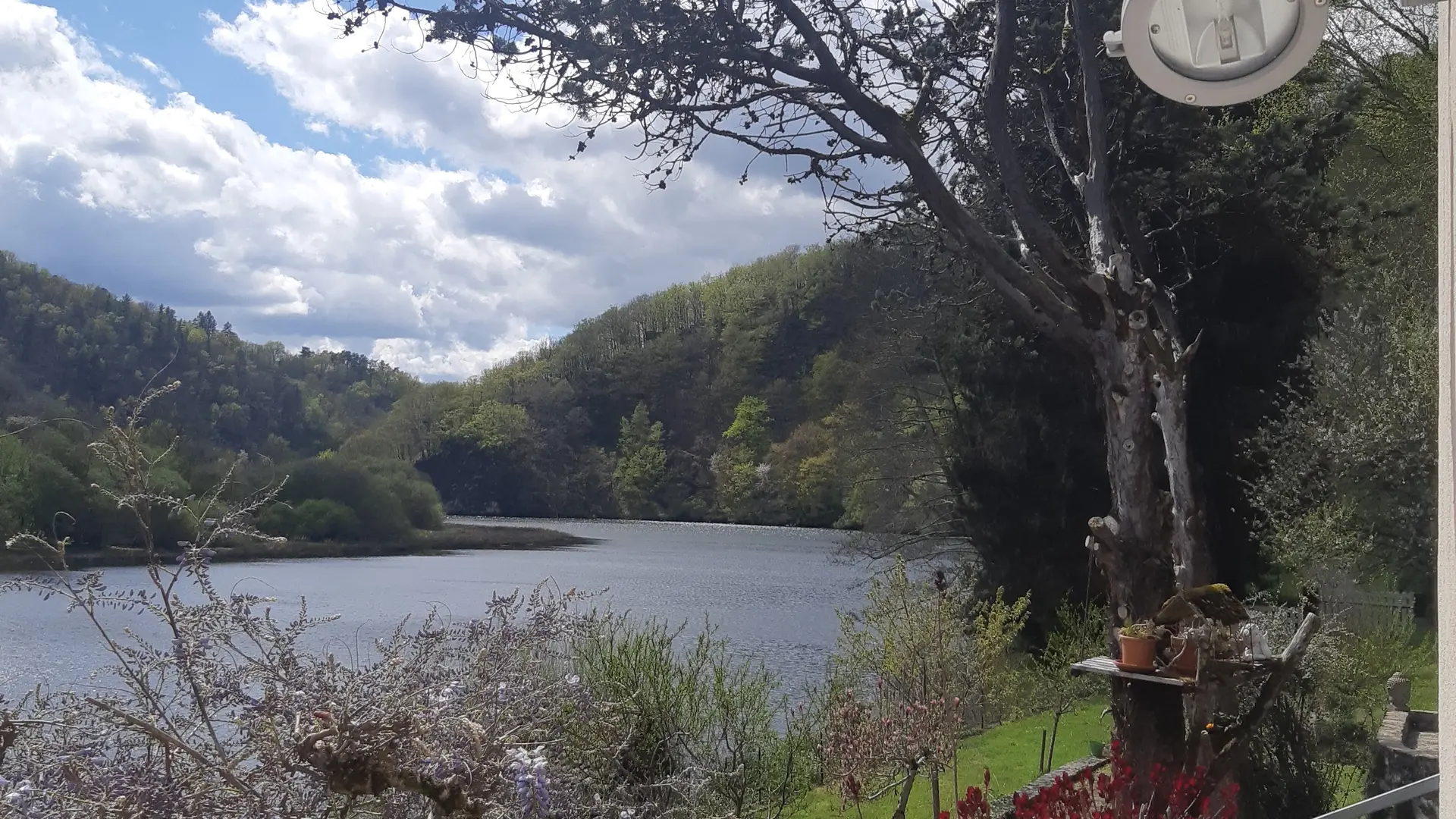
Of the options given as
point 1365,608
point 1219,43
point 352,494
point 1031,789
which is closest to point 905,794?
point 1031,789

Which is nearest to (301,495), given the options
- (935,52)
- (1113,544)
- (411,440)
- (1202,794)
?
(411,440)

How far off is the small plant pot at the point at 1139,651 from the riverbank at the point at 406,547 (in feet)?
8.76

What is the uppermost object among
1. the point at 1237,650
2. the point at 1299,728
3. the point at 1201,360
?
the point at 1201,360

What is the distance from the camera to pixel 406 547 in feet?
44.7

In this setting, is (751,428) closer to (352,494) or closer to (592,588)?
(352,494)

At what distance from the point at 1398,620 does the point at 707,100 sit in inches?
159

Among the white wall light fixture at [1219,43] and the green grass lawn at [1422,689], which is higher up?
the white wall light fixture at [1219,43]

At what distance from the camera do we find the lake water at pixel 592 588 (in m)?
4.40

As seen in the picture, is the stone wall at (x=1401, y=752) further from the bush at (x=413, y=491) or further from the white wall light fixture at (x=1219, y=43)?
the bush at (x=413, y=491)

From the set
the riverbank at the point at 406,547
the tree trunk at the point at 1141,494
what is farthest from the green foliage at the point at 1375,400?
the riverbank at the point at 406,547

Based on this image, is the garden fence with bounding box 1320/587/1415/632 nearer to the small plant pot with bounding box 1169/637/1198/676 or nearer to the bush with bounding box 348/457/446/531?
the small plant pot with bounding box 1169/637/1198/676

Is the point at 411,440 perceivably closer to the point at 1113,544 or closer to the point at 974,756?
the point at 974,756

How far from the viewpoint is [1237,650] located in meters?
3.20

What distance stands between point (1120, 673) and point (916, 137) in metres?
2.43
